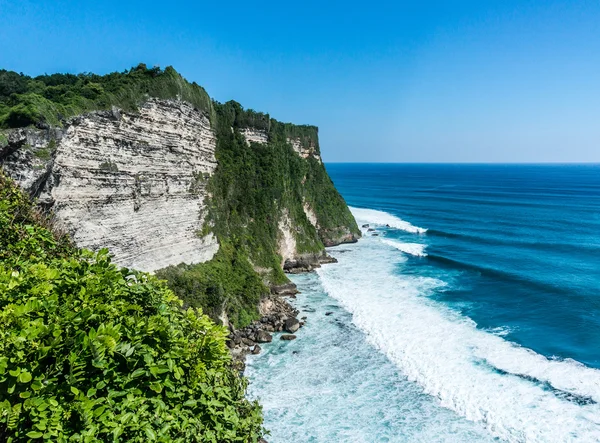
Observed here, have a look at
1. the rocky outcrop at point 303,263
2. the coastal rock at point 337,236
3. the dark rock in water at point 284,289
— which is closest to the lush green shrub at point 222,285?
the dark rock in water at point 284,289

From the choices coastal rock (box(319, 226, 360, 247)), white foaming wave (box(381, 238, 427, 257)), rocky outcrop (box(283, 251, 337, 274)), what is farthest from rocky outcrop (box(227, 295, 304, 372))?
white foaming wave (box(381, 238, 427, 257))

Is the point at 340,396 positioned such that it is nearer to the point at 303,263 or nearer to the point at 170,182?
the point at 170,182

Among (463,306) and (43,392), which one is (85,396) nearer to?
(43,392)

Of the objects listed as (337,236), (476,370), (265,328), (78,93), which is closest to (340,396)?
(476,370)

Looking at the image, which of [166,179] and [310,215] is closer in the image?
[166,179]

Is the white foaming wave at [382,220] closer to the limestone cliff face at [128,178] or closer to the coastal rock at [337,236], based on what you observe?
the coastal rock at [337,236]

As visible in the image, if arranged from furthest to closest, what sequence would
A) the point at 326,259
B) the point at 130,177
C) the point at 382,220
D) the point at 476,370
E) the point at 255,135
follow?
the point at 382,220, the point at 326,259, the point at 255,135, the point at 130,177, the point at 476,370
